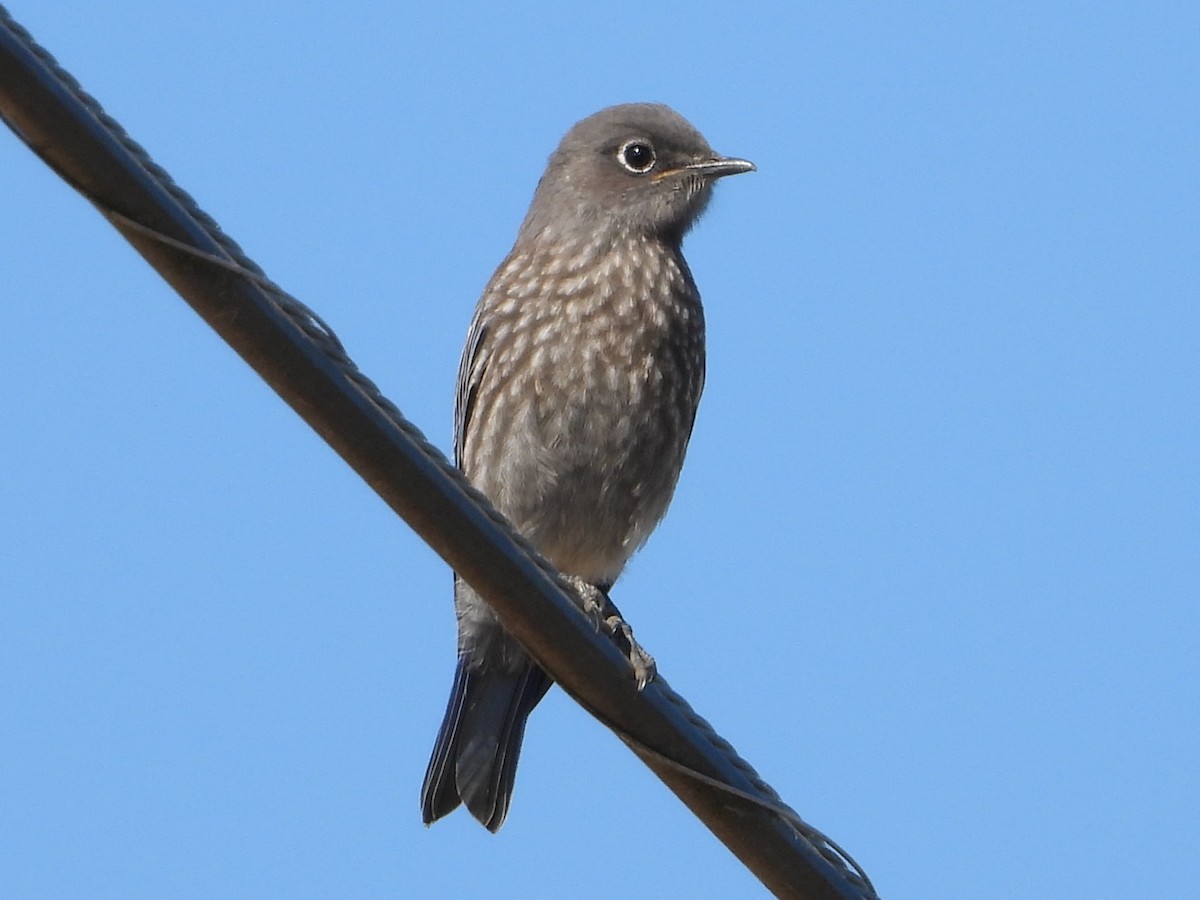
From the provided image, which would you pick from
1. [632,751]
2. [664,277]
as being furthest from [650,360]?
[632,751]

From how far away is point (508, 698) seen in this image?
784 centimetres

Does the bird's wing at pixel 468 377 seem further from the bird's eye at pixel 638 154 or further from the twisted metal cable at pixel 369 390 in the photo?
the twisted metal cable at pixel 369 390

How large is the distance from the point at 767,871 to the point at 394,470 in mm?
1423

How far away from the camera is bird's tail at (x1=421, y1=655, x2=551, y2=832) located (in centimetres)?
742

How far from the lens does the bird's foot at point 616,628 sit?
4922 millimetres

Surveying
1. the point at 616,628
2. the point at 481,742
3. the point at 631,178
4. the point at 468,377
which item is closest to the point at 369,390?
the point at 616,628

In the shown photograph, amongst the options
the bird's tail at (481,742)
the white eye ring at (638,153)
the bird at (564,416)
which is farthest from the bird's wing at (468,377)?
the white eye ring at (638,153)

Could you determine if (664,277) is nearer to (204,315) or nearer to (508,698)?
(508,698)

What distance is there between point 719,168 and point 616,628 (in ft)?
10.6

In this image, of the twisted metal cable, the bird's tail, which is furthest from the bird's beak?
the twisted metal cable

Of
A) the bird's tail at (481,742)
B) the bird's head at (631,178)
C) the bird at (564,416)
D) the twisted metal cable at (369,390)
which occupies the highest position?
the bird's head at (631,178)

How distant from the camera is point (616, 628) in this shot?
6391 mm

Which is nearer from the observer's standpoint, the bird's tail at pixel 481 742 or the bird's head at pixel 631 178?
the bird's tail at pixel 481 742

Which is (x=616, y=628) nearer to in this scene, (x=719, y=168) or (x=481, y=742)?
(x=481, y=742)
